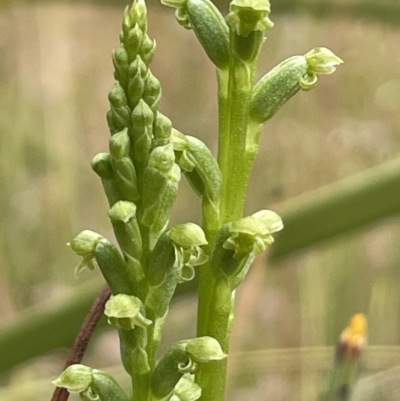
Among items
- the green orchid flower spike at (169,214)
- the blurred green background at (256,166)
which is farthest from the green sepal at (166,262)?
the blurred green background at (256,166)

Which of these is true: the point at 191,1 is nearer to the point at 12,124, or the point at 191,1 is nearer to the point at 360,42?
the point at 12,124

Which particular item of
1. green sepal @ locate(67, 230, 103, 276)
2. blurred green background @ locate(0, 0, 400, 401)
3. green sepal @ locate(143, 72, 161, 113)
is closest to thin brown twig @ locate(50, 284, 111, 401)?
green sepal @ locate(67, 230, 103, 276)

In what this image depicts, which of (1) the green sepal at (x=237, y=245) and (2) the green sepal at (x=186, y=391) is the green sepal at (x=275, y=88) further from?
(2) the green sepal at (x=186, y=391)

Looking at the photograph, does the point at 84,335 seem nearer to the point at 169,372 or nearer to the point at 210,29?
the point at 169,372

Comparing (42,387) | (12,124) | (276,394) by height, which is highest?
(12,124)

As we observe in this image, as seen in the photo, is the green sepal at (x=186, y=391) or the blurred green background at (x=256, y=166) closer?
the green sepal at (x=186, y=391)

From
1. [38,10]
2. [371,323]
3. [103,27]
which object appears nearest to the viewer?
[371,323]

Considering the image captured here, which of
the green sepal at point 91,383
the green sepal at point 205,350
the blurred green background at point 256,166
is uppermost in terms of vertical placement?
the green sepal at point 205,350

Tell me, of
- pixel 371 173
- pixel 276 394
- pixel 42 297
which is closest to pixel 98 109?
pixel 42 297

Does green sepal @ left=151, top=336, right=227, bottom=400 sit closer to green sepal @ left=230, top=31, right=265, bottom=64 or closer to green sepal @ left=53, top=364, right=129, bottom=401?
green sepal @ left=53, top=364, right=129, bottom=401
